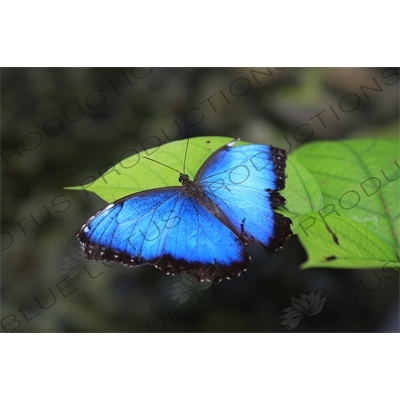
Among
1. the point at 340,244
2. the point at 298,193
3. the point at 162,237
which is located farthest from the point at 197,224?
the point at 340,244

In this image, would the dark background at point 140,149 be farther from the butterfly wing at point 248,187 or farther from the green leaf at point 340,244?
the green leaf at point 340,244

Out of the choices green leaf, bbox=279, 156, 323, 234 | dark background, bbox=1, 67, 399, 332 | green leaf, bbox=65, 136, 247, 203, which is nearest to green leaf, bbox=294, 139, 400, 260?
green leaf, bbox=279, 156, 323, 234

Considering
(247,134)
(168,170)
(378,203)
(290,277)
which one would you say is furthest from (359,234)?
(247,134)

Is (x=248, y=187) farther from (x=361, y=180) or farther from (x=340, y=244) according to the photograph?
(x=340, y=244)

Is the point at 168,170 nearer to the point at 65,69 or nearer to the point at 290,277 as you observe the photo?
the point at 290,277

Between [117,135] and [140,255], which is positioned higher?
[117,135]

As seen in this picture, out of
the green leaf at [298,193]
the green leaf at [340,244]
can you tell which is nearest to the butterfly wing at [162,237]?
the green leaf at [298,193]

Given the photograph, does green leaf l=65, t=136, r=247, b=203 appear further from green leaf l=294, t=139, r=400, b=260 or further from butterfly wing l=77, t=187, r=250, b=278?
green leaf l=294, t=139, r=400, b=260
